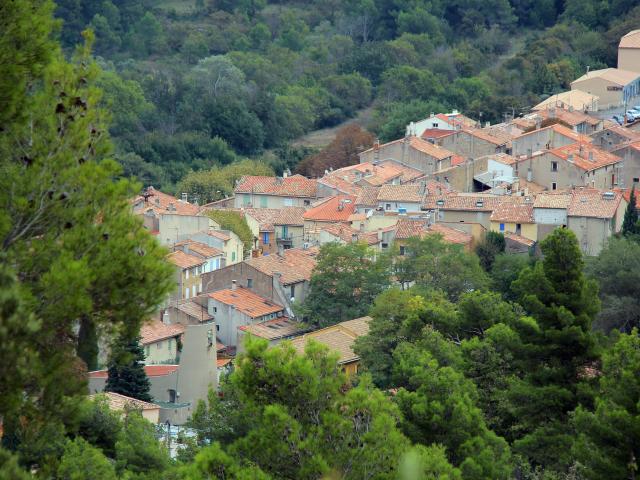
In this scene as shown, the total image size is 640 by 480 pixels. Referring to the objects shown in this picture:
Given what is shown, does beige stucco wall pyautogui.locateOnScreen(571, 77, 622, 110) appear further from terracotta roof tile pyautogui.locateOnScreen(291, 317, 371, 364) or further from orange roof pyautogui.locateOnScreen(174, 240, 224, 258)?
terracotta roof tile pyautogui.locateOnScreen(291, 317, 371, 364)

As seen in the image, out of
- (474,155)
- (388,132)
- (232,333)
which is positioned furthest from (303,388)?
(388,132)

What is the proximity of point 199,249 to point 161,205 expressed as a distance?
5003 mm

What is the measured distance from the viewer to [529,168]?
5147cm

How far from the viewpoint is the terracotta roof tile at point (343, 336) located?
3300cm

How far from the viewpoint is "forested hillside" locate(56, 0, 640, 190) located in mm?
66000

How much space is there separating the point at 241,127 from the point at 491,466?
4948 centimetres

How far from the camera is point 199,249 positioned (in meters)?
42.6

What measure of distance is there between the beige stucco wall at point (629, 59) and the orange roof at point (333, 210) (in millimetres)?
27004

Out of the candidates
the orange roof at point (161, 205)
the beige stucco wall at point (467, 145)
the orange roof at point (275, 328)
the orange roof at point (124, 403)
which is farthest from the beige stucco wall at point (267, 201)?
the orange roof at point (124, 403)

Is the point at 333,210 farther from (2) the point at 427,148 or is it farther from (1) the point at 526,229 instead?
(2) the point at 427,148

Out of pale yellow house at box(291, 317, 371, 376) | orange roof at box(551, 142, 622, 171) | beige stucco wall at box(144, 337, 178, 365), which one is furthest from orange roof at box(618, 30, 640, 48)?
beige stucco wall at box(144, 337, 178, 365)

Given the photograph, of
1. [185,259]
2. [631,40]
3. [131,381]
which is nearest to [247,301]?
[185,259]

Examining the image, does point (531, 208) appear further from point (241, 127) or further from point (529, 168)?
point (241, 127)

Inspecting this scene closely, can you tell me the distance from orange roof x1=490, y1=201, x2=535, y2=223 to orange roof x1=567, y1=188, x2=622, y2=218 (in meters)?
1.13
